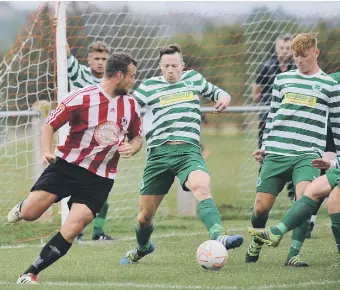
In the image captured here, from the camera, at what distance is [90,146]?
23.6ft

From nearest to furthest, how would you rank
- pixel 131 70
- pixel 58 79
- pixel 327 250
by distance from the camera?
1. pixel 131 70
2. pixel 327 250
3. pixel 58 79

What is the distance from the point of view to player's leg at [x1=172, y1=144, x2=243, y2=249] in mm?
7320

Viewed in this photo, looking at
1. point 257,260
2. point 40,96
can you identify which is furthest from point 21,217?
point 40,96

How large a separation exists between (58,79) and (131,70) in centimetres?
269

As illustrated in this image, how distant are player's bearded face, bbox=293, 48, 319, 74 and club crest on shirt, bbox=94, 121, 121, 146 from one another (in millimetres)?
1757

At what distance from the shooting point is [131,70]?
23.7 ft

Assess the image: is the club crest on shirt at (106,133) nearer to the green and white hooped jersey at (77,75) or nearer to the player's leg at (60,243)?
the player's leg at (60,243)

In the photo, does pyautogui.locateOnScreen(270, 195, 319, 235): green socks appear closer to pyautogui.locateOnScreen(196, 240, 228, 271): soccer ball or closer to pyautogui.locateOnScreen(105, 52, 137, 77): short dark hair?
pyautogui.locateOnScreen(196, 240, 228, 271): soccer ball

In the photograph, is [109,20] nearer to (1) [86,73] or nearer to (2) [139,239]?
(1) [86,73]

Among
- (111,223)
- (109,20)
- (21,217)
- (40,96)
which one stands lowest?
(111,223)

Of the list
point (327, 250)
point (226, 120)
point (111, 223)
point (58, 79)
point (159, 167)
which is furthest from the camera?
point (226, 120)

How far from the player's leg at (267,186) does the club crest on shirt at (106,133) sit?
60.2 inches

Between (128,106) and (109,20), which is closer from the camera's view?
(128,106)

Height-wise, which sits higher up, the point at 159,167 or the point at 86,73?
the point at 86,73
